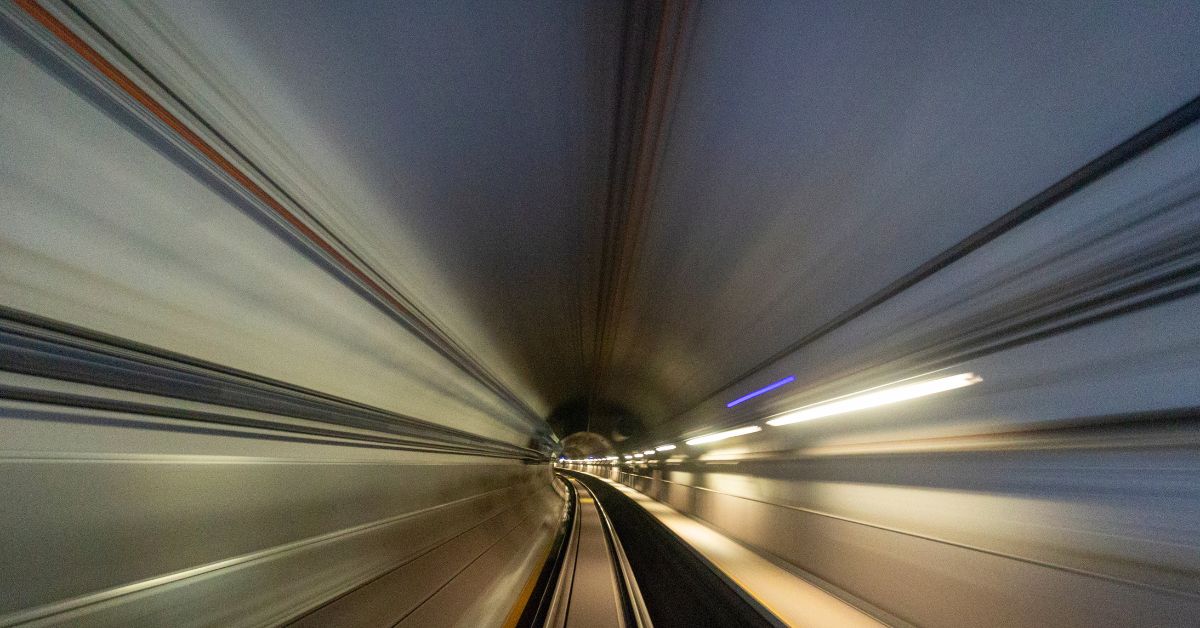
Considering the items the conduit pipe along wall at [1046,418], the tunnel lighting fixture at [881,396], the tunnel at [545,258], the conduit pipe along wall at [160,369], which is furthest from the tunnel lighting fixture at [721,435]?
the conduit pipe along wall at [160,369]

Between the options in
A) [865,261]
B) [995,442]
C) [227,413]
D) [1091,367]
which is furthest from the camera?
[865,261]

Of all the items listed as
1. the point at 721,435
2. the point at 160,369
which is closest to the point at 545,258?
the point at 160,369

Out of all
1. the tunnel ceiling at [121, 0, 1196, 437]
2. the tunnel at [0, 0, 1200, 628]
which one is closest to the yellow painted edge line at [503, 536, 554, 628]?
the tunnel at [0, 0, 1200, 628]

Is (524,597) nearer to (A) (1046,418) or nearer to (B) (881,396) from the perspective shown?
(B) (881,396)

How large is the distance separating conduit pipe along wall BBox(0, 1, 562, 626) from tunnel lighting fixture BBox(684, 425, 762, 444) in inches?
238

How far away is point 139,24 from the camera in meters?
1.58

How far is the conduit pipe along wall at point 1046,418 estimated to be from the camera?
207 cm

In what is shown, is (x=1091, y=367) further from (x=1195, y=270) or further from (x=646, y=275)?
(x=646, y=275)

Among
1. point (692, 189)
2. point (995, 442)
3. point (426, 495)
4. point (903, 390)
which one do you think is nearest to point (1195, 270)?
point (995, 442)

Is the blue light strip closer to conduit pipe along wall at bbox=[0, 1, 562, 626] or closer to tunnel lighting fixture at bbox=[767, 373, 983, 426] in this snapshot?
tunnel lighting fixture at bbox=[767, 373, 983, 426]

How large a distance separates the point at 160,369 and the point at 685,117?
3.13m

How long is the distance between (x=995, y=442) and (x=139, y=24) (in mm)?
5134

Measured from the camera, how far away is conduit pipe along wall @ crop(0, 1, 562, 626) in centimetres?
143

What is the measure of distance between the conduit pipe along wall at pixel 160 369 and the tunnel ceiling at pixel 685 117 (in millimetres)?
342
